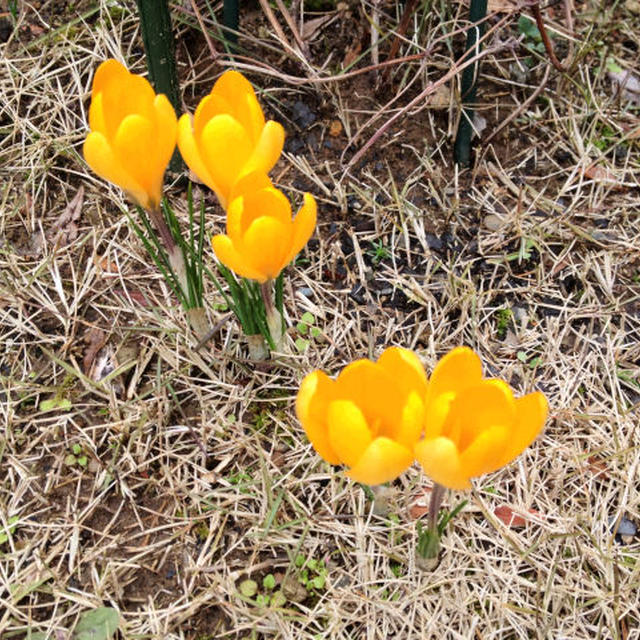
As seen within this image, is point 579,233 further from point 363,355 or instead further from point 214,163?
point 214,163

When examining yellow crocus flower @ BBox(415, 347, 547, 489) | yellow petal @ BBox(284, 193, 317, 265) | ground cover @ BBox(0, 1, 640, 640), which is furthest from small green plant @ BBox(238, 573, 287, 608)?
yellow petal @ BBox(284, 193, 317, 265)

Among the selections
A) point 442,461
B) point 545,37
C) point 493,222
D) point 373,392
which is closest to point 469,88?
point 545,37

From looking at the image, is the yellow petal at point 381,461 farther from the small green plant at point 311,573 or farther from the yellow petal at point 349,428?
the small green plant at point 311,573

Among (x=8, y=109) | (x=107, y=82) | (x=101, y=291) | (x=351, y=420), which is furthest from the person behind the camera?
(x=8, y=109)

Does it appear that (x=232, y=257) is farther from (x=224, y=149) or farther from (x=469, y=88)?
(x=469, y=88)

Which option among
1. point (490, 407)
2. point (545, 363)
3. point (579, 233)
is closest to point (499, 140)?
point (579, 233)

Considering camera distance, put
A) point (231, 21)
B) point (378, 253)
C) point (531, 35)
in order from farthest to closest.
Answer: point (531, 35) → point (231, 21) → point (378, 253)

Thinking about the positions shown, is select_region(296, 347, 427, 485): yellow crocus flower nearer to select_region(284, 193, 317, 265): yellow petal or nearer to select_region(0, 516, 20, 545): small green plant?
select_region(284, 193, 317, 265): yellow petal

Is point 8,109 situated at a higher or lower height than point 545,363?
higher
